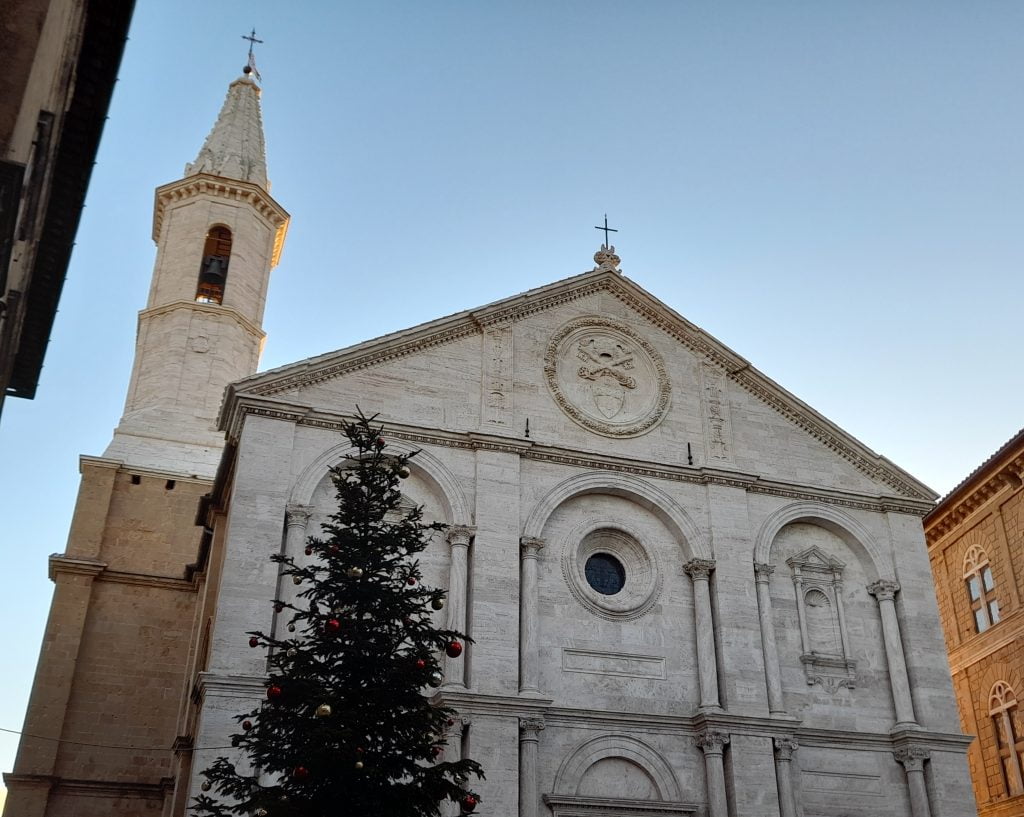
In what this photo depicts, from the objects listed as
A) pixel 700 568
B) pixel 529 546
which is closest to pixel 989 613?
pixel 700 568

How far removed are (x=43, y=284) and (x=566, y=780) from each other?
39.6 feet

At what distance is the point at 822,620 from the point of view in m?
22.6

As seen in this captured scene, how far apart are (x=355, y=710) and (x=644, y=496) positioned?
10.7 m

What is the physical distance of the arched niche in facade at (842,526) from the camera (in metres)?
23.1

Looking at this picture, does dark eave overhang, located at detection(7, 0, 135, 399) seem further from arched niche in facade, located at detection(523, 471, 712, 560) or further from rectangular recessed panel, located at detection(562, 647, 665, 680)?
rectangular recessed panel, located at detection(562, 647, 665, 680)

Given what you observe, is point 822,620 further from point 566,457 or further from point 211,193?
point 211,193

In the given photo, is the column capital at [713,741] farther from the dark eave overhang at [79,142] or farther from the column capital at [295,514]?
the dark eave overhang at [79,142]

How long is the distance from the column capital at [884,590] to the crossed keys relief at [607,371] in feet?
21.8

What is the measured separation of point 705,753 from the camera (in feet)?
65.7

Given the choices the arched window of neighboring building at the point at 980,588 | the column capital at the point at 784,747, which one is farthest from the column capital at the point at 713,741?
the arched window of neighboring building at the point at 980,588

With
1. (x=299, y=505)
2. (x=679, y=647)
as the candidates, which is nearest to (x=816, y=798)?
(x=679, y=647)

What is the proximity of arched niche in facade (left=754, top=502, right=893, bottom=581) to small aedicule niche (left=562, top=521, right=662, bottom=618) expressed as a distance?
9.60 feet

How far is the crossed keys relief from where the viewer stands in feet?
76.5

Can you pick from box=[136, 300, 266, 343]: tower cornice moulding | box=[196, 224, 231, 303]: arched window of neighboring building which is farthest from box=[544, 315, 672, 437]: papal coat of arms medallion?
box=[196, 224, 231, 303]: arched window of neighboring building
